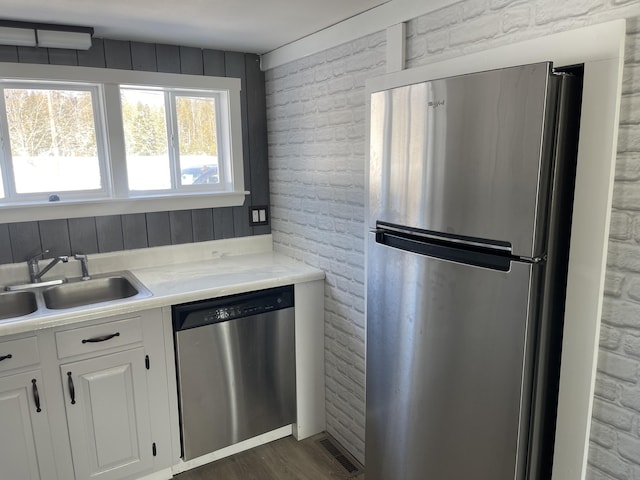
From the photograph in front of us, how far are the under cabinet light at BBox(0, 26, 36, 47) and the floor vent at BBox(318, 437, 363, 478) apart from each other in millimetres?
2422

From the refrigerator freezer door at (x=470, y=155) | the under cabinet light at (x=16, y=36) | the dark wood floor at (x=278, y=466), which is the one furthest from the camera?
the dark wood floor at (x=278, y=466)

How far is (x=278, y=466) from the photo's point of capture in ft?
7.66

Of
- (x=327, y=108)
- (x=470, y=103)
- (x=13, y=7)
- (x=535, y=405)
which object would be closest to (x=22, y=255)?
(x=13, y=7)

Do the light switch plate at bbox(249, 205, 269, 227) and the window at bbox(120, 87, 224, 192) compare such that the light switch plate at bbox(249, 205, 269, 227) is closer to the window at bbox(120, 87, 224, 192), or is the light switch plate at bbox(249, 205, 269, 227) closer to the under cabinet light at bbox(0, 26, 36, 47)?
the window at bbox(120, 87, 224, 192)

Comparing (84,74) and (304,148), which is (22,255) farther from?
(304,148)

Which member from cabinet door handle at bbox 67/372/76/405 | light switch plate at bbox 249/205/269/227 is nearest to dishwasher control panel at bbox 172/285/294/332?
cabinet door handle at bbox 67/372/76/405

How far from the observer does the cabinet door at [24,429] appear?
1.83 meters

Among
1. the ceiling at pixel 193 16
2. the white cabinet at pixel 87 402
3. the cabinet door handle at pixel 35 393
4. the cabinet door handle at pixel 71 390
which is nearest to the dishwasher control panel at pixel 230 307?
the white cabinet at pixel 87 402

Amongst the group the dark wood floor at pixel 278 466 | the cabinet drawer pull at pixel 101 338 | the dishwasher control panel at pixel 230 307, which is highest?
the dishwasher control panel at pixel 230 307

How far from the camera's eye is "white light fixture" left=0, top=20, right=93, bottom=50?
6.67ft

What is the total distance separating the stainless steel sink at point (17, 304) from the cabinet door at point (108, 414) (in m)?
0.51

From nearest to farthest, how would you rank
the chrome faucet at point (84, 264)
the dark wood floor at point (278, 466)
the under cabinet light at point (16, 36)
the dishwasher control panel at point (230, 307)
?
the under cabinet light at point (16, 36) < the dishwasher control panel at point (230, 307) < the dark wood floor at point (278, 466) < the chrome faucet at point (84, 264)

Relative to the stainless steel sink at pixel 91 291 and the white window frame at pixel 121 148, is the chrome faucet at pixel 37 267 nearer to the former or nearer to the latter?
the stainless steel sink at pixel 91 291

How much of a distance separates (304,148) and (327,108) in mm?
309
